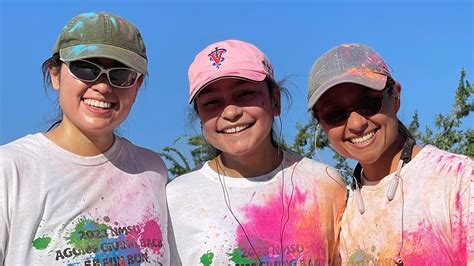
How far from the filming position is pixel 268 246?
3.53 meters

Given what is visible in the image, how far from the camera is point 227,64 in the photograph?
3.65 metres

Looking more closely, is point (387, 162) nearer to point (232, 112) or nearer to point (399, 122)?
point (399, 122)

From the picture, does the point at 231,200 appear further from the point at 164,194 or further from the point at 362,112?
the point at 362,112

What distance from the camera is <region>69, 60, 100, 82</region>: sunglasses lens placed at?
3.37 meters

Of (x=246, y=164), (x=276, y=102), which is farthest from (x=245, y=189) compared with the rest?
Result: (x=276, y=102)

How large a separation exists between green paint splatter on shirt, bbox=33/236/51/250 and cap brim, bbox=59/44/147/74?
905mm

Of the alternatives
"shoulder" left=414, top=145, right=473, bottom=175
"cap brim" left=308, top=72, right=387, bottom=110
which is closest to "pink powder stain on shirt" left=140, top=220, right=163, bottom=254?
"cap brim" left=308, top=72, right=387, bottom=110

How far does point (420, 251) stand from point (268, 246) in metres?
0.84

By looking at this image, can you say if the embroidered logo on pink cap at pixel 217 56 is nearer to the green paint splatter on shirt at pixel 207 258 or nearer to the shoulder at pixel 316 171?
the shoulder at pixel 316 171

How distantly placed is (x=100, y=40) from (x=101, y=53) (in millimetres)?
93

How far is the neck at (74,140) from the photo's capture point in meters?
3.43

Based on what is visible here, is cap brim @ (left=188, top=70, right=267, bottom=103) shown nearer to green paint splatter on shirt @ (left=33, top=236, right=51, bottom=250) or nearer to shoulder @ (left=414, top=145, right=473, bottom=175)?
shoulder @ (left=414, top=145, right=473, bottom=175)

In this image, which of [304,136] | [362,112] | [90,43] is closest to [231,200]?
[362,112]

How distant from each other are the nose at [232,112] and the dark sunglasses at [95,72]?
0.56 m
